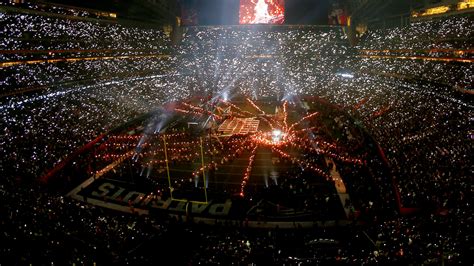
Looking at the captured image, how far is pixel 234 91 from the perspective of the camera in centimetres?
2562

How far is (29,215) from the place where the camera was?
8750 millimetres

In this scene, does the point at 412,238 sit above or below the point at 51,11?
below

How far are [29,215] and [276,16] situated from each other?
29659 mm

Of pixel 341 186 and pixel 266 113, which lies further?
pixel 266 113

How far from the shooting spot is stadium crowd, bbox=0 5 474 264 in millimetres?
8070

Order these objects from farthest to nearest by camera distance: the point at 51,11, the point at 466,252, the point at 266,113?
the point at 266,113 → the point at 51,11 → the point at 466,252

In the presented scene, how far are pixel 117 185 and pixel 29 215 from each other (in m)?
4.26

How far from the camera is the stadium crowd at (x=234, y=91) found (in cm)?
807

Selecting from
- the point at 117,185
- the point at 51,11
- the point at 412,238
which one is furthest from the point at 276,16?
the point at 412,238

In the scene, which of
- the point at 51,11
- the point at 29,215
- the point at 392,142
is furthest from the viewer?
the point at 51,11

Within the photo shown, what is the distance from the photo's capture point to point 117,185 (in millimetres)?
12938

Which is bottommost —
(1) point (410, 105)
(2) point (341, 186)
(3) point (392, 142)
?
(2) point (341, 186)

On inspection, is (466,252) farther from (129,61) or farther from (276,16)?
(276,16)

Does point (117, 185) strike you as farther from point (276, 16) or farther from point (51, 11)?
point (276, 16)
